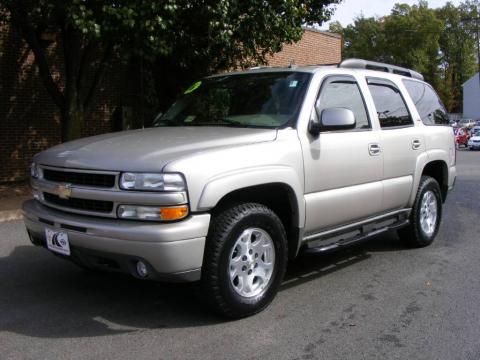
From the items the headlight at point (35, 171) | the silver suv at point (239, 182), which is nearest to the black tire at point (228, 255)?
the silver suv at point (239, 182)

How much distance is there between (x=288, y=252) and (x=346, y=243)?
66cm

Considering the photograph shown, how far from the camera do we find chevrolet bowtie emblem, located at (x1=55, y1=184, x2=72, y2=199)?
4082mm

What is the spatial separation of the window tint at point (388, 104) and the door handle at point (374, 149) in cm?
31

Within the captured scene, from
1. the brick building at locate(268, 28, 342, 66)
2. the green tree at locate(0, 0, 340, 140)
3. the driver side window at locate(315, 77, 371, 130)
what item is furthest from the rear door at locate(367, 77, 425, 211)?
the brick building at locate(268, 28, 342, 66)

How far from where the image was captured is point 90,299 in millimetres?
4660

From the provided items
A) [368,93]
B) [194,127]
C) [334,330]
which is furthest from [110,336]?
[368,93]

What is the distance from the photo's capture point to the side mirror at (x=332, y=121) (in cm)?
462

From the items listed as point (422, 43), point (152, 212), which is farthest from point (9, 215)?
point (422, 43)

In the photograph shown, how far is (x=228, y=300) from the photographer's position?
4.04 m

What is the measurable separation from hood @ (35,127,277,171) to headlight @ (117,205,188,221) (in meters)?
0.26

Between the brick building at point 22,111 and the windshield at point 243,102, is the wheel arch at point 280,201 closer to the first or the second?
the windshield at point 243,102

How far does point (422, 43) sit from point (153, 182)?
64.2 meters

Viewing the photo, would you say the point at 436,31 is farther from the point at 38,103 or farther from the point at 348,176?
the point at 348,176

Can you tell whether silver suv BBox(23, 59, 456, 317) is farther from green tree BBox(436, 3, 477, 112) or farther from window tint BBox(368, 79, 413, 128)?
green tree BBox(436, 3, 477, 112)
